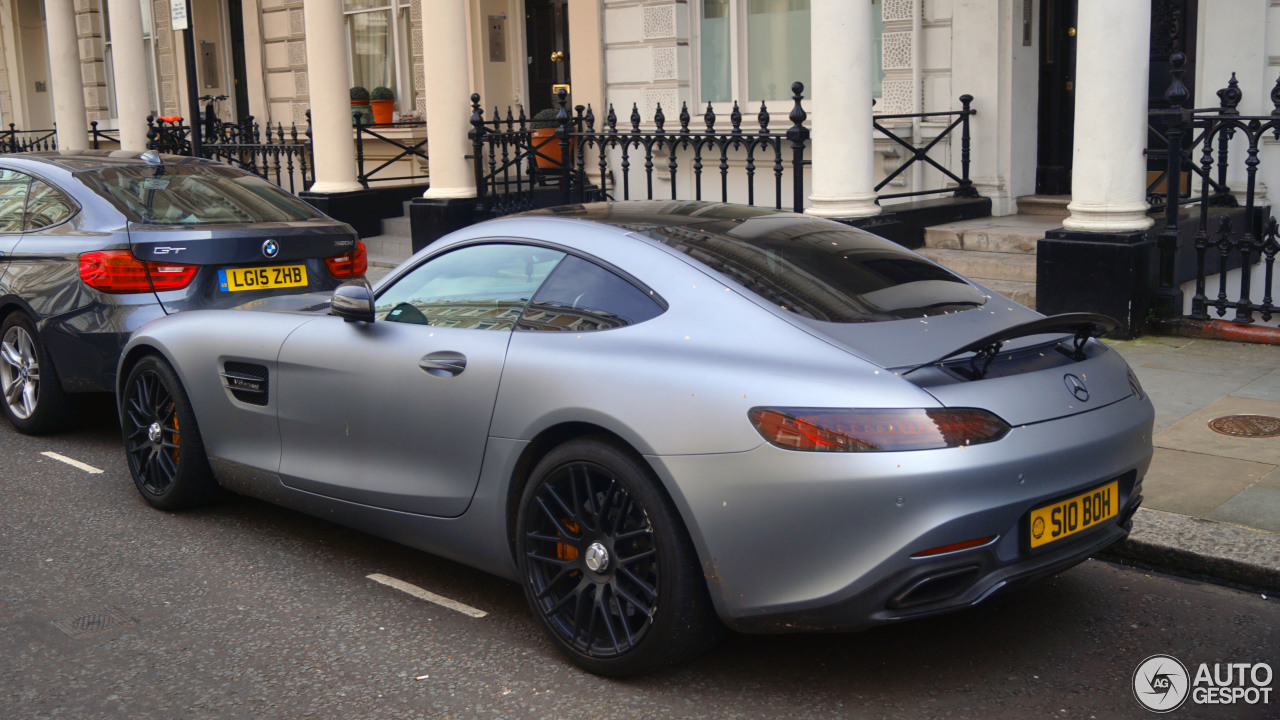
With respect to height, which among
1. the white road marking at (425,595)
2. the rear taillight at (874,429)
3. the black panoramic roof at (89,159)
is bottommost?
the white road marking at (425,595)

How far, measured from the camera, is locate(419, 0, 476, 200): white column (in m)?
12.1

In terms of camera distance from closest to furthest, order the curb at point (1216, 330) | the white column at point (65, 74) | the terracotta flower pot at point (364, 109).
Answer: the curb at point (1216, 330) → the terracotta flower pot at point (364, 109) → the white column at point (65, 74)

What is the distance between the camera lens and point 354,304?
4.50 metres

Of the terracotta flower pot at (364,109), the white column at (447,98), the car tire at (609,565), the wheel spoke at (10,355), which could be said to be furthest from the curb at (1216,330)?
the terracotta flower pot at (364,109)

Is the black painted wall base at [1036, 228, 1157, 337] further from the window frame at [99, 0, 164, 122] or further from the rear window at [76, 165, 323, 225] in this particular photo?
the window frame at [99, 0, 164, 122]

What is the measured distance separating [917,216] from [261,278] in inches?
217

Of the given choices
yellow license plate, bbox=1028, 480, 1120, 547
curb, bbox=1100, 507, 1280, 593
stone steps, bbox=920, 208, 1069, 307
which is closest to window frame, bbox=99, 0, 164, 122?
stone steps, bbox=920, 208, 1069, 307

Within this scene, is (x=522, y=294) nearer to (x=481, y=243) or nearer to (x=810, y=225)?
(x=481, y=243)

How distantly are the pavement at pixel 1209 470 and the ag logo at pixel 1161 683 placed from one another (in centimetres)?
87

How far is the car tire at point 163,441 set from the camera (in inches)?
209

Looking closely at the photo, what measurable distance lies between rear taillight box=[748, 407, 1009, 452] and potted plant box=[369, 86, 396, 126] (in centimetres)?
1379

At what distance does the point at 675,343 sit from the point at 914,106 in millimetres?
8054

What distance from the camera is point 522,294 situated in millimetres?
4195

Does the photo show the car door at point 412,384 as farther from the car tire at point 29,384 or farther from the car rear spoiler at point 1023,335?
the car tire at point 29,384
